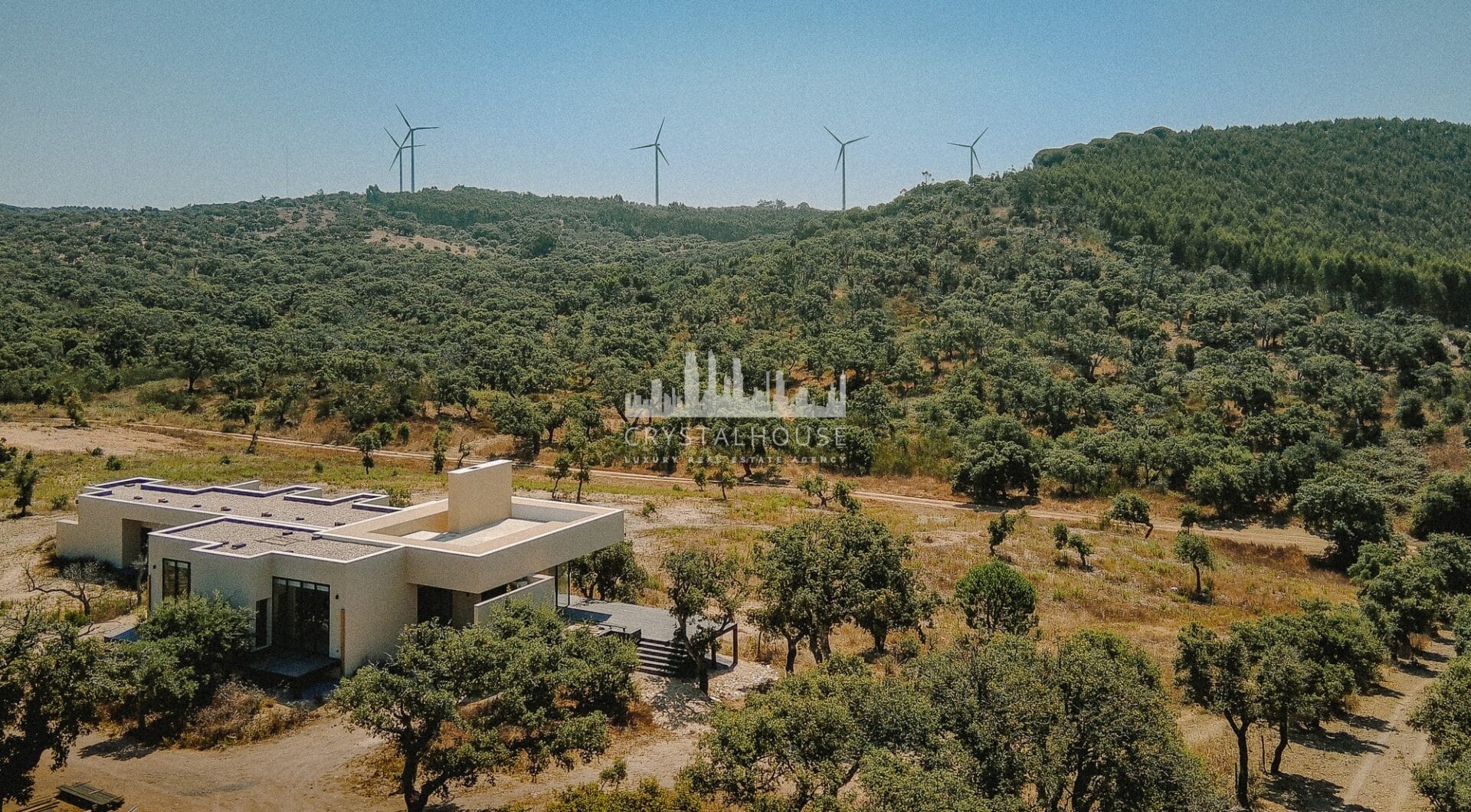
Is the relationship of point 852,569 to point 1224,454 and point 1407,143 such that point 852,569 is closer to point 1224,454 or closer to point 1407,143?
point 1224,454

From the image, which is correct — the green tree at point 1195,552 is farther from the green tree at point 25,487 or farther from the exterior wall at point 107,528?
the green tree at point 25,487

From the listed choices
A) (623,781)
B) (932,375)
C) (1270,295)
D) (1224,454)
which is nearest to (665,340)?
(932,375)

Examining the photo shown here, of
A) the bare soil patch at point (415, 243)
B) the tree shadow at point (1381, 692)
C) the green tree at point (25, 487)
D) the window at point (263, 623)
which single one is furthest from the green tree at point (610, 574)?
the bare soil patch at point (415, 243)

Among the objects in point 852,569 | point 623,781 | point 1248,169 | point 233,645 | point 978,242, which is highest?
point 1248,169

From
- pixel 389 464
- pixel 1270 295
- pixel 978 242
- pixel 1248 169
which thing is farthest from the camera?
pixel 1248 169

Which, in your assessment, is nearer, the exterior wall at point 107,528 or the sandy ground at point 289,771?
the sandy ground at point 289,771

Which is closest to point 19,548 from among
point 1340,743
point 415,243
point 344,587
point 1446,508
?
point 344,587
